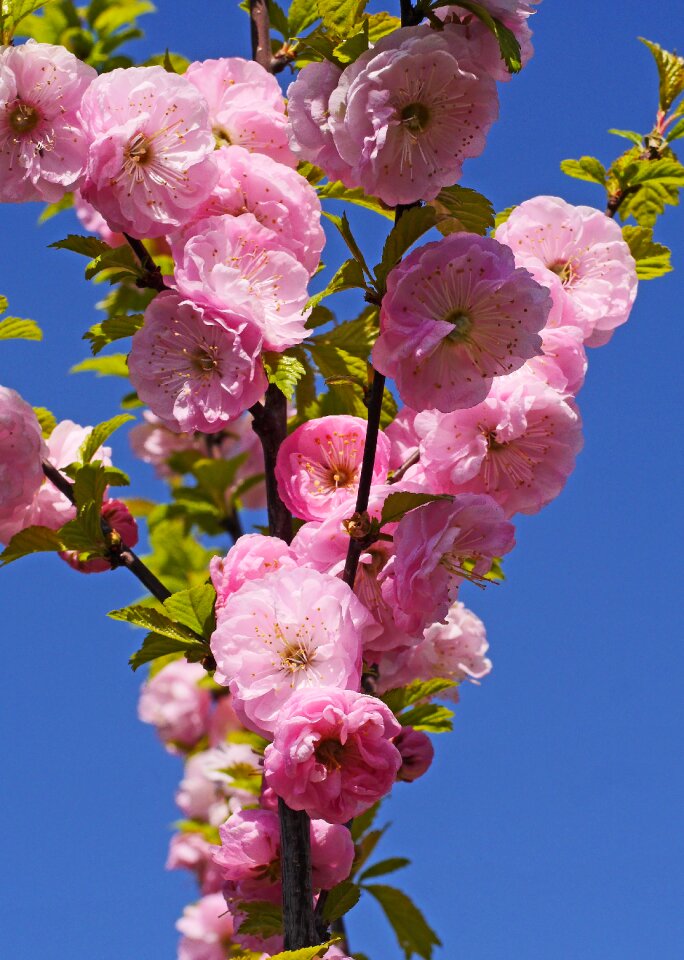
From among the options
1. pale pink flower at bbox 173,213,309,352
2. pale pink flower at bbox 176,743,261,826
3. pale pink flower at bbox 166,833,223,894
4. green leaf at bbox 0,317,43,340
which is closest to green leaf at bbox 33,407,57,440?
green leaf at bbox 0,317,43,340

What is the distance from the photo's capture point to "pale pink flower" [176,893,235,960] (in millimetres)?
3518

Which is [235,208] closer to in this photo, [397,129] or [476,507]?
[397,129]

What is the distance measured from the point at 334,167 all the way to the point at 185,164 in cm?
27

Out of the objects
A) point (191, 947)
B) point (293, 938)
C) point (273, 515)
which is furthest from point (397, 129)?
point (191, 947)

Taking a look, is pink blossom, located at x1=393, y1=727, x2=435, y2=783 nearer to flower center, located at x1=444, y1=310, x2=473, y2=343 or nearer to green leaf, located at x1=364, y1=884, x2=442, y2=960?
green leaf, located at x1=364, y1=884, x2=442, y2=960

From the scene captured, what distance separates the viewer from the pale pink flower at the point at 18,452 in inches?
78.5

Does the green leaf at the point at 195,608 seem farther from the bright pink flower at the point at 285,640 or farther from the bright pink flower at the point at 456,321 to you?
the bright pink flower at the point at 456,321

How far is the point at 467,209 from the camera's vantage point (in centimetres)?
167

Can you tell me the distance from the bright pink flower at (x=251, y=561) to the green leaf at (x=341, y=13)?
30.3 inches

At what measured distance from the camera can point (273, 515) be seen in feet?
6.60

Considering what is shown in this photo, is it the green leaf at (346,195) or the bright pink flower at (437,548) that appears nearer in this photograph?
the bright pink flower at (437,548)

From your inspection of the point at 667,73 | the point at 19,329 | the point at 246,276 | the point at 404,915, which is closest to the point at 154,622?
the point at 246,276

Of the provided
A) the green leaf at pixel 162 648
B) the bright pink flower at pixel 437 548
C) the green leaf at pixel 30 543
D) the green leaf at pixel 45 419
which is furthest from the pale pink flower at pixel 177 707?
the bright pink flower at pixel 437 548

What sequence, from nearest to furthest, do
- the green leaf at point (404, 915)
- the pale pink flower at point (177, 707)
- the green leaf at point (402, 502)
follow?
1. the green leaf at point (402, 502)
2. the green leaf at point (404, 915)
3. the pale pink flower at point (177, 707)
